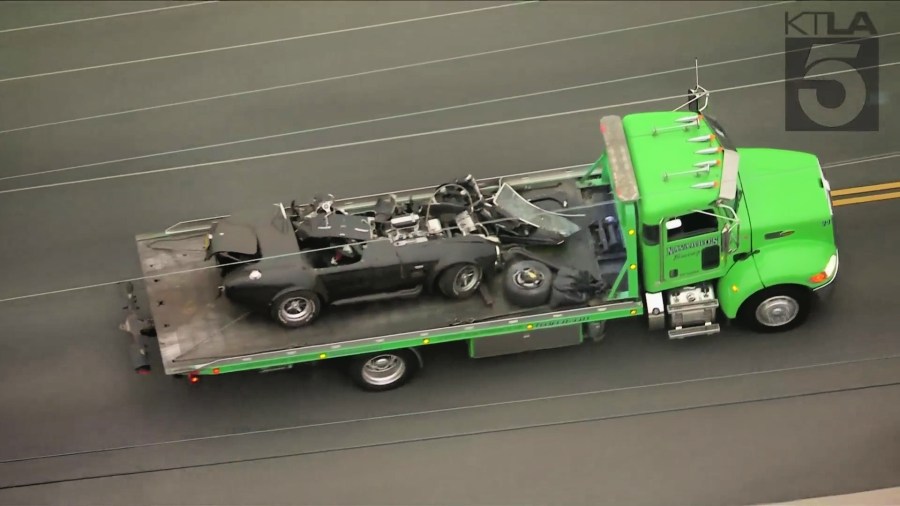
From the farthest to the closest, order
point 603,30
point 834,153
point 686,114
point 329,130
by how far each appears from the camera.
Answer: point 603,30 < point 329,130 < point 834,153 < point 686,114

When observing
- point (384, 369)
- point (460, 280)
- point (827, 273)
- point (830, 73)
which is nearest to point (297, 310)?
point (384, 369)

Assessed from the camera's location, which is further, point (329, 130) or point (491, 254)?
point (329, 130)

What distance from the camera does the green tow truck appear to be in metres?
11.4

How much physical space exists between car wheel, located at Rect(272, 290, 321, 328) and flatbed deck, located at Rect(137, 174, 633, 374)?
11 cm

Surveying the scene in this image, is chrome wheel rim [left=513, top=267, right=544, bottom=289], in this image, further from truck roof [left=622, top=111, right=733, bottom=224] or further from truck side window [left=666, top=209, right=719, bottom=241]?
truck side window [left=666, top=209, right=719, bottom=241]

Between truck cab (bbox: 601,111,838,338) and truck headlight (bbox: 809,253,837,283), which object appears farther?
truck headlight (bbox: 809,253,837,283)

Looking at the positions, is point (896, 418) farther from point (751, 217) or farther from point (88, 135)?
point (88, 135)

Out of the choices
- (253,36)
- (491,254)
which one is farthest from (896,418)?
(253,36)

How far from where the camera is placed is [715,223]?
11.6 m

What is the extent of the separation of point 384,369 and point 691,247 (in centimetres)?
411

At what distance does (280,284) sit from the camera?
1138 cm

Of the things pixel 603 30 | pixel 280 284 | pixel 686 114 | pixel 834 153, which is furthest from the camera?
pixel 603 30

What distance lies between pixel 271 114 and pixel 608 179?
652cm

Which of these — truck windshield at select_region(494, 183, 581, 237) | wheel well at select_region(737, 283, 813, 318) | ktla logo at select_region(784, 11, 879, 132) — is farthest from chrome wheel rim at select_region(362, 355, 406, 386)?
ktla logo at select_region(784, 11, 879, 132)
